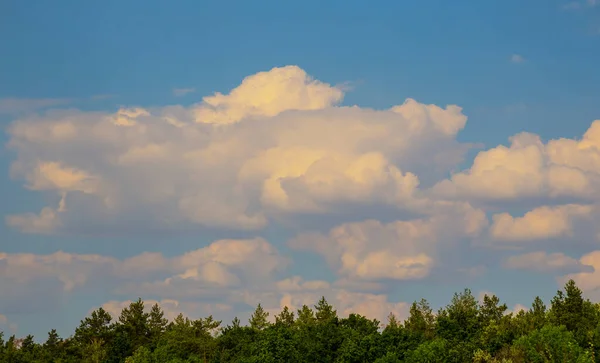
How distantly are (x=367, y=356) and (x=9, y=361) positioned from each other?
62.9 metres

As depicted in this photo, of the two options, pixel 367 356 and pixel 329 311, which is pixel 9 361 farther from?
pixel 367 356

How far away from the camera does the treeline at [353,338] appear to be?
8562cm

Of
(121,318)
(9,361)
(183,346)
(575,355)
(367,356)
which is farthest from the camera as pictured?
(121,318)

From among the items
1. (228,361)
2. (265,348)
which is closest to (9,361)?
(228,361)

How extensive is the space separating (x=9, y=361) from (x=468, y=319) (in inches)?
2933

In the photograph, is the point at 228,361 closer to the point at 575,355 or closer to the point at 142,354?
the point at 142,354

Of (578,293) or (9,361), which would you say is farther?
(9,361)

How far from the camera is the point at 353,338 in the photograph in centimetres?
10281

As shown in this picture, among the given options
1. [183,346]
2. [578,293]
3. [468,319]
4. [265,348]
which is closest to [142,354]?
[183,346]

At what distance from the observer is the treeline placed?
85625mm

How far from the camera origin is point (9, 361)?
12562 cm

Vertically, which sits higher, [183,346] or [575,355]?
[183,346]

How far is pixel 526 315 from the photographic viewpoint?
99375 millimetres

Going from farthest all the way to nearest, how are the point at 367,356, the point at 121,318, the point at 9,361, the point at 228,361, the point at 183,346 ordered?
the point at 121,318 < the point at 9,361 < the point at 183,346 < the point at 228,361 < the point at 367,356
